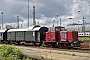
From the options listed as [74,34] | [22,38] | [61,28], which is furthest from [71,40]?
[22,38]

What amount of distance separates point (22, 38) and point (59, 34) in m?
10.9

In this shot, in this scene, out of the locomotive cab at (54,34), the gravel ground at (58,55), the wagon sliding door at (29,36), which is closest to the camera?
the gravel ground at (58,55)

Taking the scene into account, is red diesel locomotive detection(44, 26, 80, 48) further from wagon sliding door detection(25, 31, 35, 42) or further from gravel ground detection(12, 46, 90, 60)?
gravel ground detection(12, 46, 90, 60)

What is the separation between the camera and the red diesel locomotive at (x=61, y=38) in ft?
90.6

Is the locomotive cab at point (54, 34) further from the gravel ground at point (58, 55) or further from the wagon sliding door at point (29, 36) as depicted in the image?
the gravel ground at point (58, 55)

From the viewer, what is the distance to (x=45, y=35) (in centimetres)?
3300

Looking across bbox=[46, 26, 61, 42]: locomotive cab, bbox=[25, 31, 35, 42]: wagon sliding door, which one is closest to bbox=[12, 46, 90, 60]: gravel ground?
bbox=[46, 26, 61, 42]: locomotive cab

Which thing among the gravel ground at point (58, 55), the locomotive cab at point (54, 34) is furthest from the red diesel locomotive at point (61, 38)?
the gravel ground at point (58, 55)

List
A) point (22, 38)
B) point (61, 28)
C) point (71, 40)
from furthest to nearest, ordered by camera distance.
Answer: point (22, 38), point (61, 28), point (71, 40)

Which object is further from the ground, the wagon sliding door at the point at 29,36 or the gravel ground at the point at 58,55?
the wagon sliding door at the point at 29,36

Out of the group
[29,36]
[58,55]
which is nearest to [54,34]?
[29,36]

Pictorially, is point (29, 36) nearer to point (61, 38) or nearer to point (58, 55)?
point (61, 38)

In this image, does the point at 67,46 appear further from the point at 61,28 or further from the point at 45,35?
the point at 45,35

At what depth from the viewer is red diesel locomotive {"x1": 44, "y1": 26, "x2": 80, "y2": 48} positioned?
27625mm
